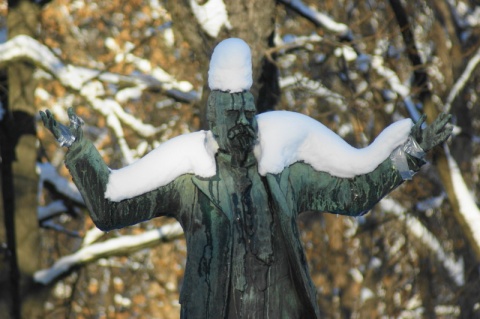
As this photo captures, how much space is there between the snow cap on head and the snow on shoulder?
24 cm

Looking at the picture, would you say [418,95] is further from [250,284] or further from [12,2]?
[250,284]

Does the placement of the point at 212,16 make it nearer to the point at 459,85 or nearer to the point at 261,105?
the point at 261,105

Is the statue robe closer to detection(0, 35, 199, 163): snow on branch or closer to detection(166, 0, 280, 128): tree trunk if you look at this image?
detection(166, 0, 280, 128): tree trunk

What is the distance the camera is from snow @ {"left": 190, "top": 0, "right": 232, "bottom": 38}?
11.5 m

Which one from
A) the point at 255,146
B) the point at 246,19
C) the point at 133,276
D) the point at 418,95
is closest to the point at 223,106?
the point at 255,146

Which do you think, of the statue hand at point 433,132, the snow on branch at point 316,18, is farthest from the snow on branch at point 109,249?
the statue hand at point 433,132

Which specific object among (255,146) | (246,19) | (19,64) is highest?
(255,146)

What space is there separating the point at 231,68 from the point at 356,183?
2.45 ft

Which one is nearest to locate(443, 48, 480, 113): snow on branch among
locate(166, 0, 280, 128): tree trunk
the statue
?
locate(166, 0, 280, 128): tree trunk

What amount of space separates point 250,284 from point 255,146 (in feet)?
1.87

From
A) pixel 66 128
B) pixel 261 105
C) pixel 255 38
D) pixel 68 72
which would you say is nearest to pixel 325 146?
pixel 66 128

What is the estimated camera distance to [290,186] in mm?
5695

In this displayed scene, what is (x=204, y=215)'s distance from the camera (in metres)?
5.61

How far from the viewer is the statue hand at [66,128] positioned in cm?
549
